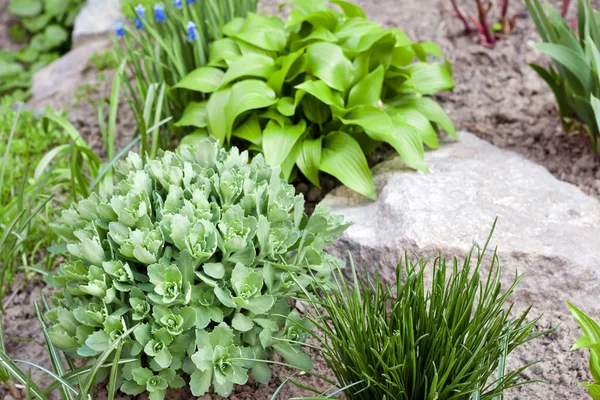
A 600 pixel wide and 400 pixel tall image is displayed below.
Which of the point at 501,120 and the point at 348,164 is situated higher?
the point at 348,164

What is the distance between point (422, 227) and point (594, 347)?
30.6 inches

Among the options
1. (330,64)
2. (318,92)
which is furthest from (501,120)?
(318,92)

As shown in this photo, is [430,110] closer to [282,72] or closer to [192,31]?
[282,72]

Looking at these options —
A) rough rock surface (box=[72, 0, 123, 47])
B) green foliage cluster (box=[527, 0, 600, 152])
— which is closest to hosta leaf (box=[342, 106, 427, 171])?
green foliage cluster (box=[527, 0, 600, 152])

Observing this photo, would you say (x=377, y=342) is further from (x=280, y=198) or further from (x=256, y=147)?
(x=256, y=147)

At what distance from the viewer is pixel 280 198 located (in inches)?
84.4

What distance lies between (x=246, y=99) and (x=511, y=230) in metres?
1.20

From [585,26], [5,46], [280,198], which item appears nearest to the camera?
[280,198]

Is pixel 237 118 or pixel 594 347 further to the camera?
pixel 237 118

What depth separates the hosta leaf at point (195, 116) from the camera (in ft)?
9.70

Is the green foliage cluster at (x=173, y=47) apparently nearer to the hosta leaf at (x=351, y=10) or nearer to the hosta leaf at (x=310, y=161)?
the hosta leaf at (x=351, y=10)

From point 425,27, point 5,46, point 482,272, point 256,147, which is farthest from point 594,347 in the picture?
point 5,46

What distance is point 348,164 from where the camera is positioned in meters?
2.70

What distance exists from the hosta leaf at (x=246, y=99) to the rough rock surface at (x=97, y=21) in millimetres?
2291
